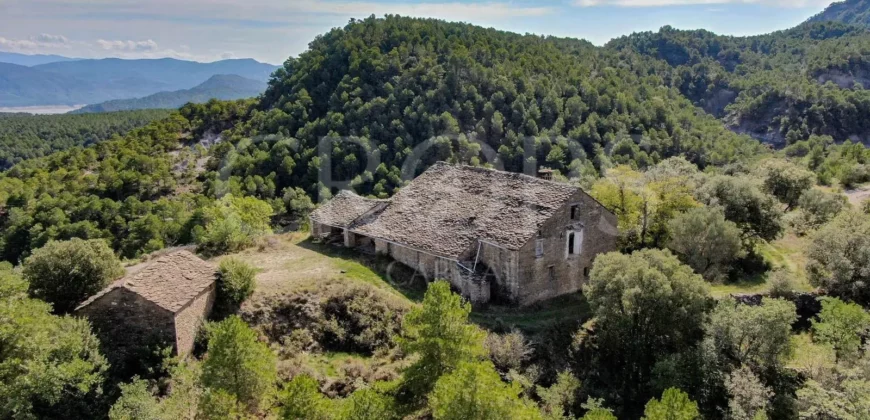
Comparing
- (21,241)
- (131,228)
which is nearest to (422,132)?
(131,228)

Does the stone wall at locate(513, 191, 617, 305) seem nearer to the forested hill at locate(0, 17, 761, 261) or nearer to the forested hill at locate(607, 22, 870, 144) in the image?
the forested hill at locate(0, 17, 761, 261)

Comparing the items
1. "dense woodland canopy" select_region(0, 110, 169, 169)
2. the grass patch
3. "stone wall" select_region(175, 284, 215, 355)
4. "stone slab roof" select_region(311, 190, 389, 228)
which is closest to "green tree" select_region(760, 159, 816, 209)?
the grass patch

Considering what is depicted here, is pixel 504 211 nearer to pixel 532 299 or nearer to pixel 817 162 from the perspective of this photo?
pixel 532 299

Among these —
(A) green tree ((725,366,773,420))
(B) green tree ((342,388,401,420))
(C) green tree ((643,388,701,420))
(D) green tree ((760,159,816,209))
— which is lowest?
(A) green tree ((725,366,773,420))

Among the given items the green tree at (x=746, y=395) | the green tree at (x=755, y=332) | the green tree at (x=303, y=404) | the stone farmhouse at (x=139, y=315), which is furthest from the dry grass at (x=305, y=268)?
the green tree at (x=746, y=395)

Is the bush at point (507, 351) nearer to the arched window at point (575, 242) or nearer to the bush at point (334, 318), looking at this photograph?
the bush at point (334, 318)

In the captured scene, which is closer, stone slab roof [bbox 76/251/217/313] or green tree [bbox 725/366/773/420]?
green tree [bbox 725/366/773/420]

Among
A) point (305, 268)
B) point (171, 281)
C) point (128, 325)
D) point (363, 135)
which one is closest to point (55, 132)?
point (363, 135)
